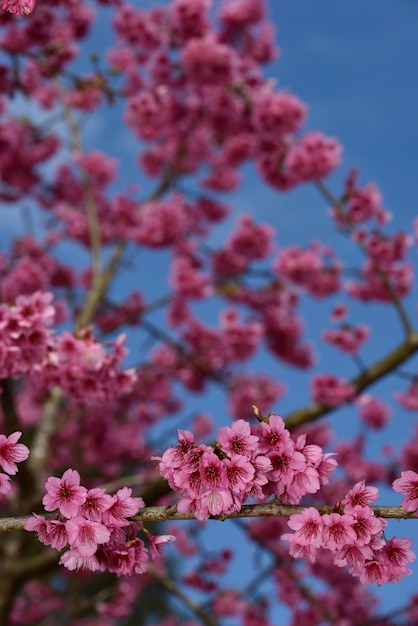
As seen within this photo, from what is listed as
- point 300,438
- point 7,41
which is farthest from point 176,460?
point 7,41

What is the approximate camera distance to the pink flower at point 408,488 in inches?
97.7

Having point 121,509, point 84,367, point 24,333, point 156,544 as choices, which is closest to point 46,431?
point 84,367

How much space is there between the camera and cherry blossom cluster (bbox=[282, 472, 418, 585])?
2494 millimetres

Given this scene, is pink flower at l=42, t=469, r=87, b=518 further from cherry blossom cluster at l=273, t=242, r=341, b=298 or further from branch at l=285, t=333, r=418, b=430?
cherry blossom cluster at l=273, t=242, r=341, b=298

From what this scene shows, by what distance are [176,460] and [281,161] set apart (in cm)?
587

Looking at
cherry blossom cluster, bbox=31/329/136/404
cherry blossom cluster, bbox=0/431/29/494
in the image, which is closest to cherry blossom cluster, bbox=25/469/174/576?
cherry blossom cluster, bbox=0/431/29/494

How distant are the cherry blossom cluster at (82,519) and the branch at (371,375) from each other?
3926 millimetres

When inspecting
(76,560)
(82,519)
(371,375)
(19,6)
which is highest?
(371,375)

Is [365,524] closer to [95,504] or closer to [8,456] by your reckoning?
[95,504]

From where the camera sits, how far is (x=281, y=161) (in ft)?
26.0

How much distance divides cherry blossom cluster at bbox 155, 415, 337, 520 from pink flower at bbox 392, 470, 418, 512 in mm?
234

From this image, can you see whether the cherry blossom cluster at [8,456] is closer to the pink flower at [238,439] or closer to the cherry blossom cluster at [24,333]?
the pink flower at [238,439]

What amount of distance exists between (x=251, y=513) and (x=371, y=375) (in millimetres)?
4392

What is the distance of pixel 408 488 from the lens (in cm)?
250
